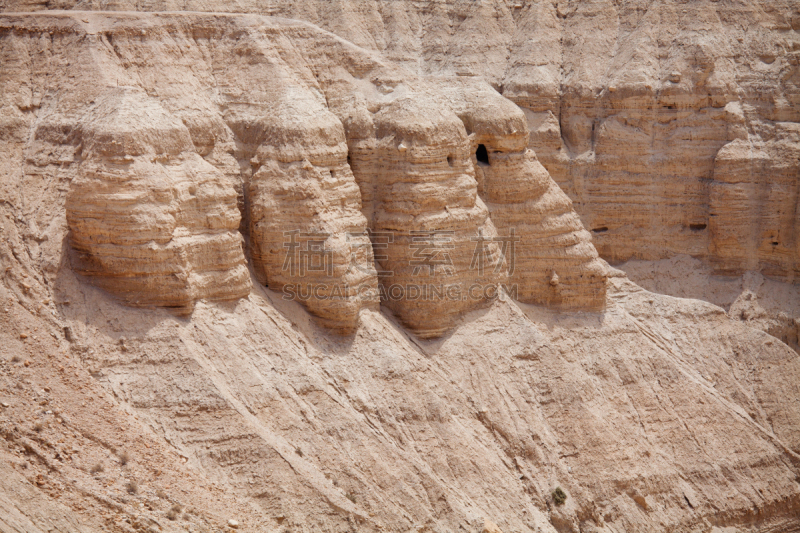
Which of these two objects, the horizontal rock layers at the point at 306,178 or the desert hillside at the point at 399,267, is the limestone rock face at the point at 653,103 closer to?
the desert hillside at the point at 399,267

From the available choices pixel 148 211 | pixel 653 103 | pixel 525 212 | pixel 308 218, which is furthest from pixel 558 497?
pixel 653 103

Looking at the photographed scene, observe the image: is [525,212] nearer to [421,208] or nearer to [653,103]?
[421,208]

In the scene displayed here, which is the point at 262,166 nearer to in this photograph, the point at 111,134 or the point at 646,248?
the point at 111,134

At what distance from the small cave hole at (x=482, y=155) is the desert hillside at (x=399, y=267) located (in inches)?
6.8

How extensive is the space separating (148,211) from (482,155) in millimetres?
10520

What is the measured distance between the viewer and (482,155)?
105ft

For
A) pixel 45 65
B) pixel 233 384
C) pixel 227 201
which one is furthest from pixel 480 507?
pixel 45 65

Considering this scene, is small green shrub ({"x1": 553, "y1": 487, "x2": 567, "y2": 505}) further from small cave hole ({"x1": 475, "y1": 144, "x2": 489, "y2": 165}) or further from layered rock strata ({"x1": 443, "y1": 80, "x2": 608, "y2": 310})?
small cave hole ({"x1": 475, "y1": 144, "x2": 489, "y2": 165})

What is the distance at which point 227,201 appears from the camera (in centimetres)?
2692

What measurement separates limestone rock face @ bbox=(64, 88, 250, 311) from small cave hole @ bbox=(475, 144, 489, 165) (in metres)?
7.93

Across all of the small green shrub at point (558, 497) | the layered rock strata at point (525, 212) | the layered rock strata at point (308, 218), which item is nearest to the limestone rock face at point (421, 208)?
the layered rock strata at point (308, 218)

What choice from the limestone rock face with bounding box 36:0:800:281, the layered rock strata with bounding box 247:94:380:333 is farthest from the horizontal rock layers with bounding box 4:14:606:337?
the limestone rock face with bounding box 36:0:800:281

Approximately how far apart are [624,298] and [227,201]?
1346cm

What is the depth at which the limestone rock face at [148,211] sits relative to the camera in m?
25.2
